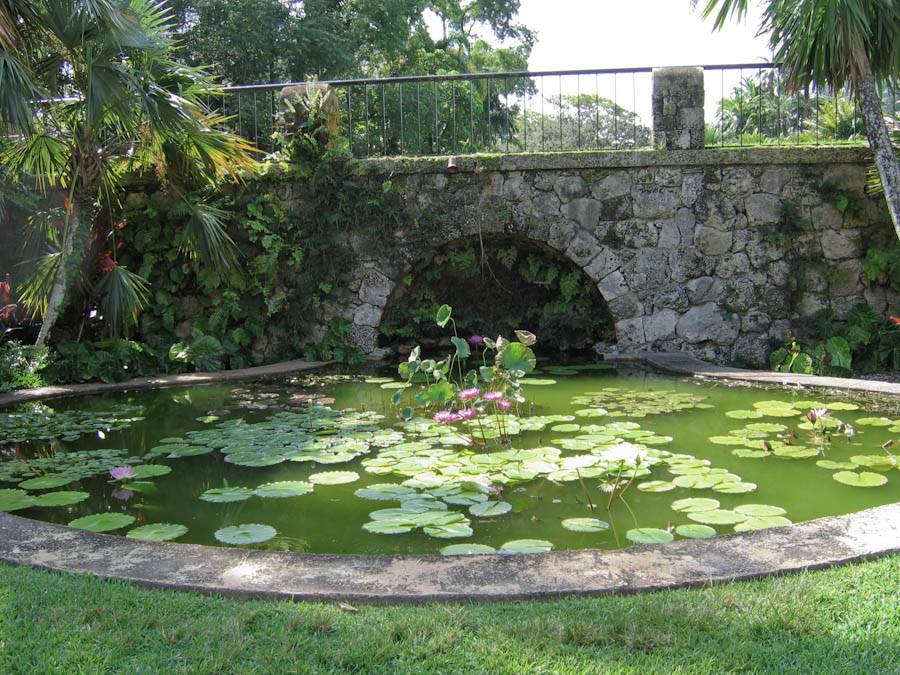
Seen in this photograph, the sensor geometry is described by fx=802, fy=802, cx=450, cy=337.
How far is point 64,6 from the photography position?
20.4ft

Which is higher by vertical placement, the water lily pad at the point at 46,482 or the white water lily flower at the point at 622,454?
the white water lily flower at the point at 622,454

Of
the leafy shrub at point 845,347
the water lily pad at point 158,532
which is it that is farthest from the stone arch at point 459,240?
the water lily pad at point 158,532

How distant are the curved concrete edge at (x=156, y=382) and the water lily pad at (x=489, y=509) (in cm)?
426

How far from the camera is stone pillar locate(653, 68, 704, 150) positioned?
8039 mm

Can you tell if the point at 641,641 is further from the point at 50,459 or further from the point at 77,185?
the point at 77,185

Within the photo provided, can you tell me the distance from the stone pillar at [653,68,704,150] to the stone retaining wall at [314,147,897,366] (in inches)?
8.6

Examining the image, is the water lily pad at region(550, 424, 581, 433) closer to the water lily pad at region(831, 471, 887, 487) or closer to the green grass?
the water lily pad at region(831, 471, 887, 487)

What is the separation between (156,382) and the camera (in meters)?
6.86

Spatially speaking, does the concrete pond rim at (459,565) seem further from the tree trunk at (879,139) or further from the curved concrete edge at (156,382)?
the tree trunk at (879,139)

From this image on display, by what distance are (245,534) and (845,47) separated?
6.63 m

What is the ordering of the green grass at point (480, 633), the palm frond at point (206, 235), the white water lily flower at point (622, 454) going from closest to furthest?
the green grass at point (480, 633) → the white water lily flower at point (622, 454) → the palm frond at point (206, 235)

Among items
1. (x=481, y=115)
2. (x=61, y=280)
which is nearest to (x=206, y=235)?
(x=61, y=280)

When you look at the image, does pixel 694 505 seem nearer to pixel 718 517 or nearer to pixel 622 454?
pixel 718 517

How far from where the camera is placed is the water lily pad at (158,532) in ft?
10.4
